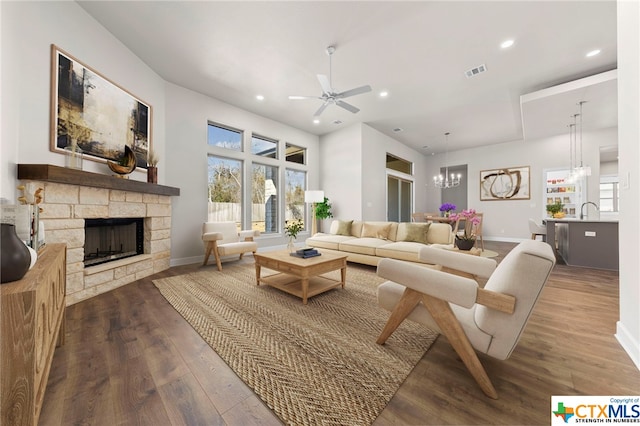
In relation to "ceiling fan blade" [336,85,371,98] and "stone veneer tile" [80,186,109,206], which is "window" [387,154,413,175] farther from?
"stone veneer tile" [80,186,109,206]

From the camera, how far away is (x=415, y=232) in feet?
13.1

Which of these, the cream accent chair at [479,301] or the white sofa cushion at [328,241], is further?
the white sofa cushion at [328,241]

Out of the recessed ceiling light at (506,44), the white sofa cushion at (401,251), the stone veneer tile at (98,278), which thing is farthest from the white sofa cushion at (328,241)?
the recessed ceiling light at (506,44)

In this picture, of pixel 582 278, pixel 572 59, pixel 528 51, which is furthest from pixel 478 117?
pixel 582 278

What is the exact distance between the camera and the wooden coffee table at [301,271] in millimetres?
2479

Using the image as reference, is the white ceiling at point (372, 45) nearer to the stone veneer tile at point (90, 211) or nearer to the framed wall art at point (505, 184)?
the stone veneer tile at point (90, 211)

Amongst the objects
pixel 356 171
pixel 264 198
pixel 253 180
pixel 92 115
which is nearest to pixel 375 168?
pixel 356 171

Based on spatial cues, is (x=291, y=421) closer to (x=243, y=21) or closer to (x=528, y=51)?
(x=243, y=21)

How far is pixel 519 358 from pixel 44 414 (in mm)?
2717

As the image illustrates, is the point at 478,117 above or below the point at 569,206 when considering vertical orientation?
above

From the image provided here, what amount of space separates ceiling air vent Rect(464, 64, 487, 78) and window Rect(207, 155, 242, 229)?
4598 millimetres

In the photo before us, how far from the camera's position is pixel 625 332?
5.47ft

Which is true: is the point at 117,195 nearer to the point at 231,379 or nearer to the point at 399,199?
the point at 231,379

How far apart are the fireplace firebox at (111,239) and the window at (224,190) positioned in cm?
128
